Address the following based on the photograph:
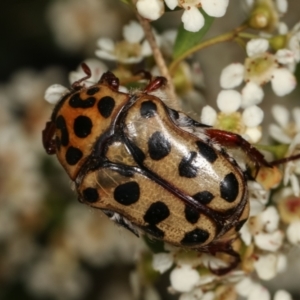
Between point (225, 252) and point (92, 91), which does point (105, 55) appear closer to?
point (92, 91)

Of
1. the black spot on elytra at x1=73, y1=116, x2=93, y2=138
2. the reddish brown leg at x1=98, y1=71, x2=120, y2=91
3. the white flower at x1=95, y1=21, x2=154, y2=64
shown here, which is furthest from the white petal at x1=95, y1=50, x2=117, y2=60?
the black spot on elytra at x1=73, y1=116, x2=93, y2=138

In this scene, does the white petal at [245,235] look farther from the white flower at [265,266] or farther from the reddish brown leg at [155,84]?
the reddish brown leg at [155,84]

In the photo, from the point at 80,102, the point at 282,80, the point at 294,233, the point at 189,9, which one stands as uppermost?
the point at 189,9

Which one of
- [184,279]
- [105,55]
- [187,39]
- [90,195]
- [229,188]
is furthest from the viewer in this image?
[105,55]

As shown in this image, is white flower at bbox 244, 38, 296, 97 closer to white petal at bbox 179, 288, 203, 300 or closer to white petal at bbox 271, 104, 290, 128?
white petal at bbox 271, 104, 290, 128

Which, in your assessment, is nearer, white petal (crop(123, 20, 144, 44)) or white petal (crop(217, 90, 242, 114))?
white petal (crop(217, 90, 242, 114))

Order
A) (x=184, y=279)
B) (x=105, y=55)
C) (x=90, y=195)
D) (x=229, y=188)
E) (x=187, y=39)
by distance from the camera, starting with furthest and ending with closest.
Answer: (x=105, y=55), (x=187, y=39), (x=184, y=279), (x=90, y=195), (x=229, y=188)

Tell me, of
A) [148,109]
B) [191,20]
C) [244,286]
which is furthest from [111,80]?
[244,286]
